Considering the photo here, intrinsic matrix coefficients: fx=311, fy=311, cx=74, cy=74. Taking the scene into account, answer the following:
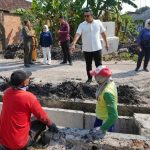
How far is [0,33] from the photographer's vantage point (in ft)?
54.5

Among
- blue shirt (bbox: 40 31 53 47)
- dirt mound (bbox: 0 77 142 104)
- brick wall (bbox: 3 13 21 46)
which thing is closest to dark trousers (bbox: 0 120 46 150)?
dirt mound (bbox: 0 77 142 104)

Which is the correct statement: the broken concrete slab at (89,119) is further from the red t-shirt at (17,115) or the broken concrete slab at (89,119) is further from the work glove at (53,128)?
the red t-shirt at (17,115)

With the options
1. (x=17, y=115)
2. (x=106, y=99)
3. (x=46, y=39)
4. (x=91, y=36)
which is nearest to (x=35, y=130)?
(x=17, y=115)

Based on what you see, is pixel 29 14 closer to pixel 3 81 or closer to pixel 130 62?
pixel 130 62

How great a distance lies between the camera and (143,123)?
4.93 meters

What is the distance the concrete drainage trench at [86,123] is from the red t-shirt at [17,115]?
1.80 ft

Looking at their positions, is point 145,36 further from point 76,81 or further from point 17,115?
point 17,115

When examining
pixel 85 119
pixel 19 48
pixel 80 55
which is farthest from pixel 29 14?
pixel 85 119

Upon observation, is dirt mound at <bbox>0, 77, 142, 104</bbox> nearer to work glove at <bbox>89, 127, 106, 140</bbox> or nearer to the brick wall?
work glove at <bbox>89, 127, 106, 140</bbox>

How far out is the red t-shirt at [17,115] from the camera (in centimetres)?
403

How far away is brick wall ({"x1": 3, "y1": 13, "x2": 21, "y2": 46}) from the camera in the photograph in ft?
59.2

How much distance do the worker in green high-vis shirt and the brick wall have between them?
46.6ft

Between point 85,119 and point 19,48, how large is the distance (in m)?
11.1

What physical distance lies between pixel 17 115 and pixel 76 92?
259 cm
